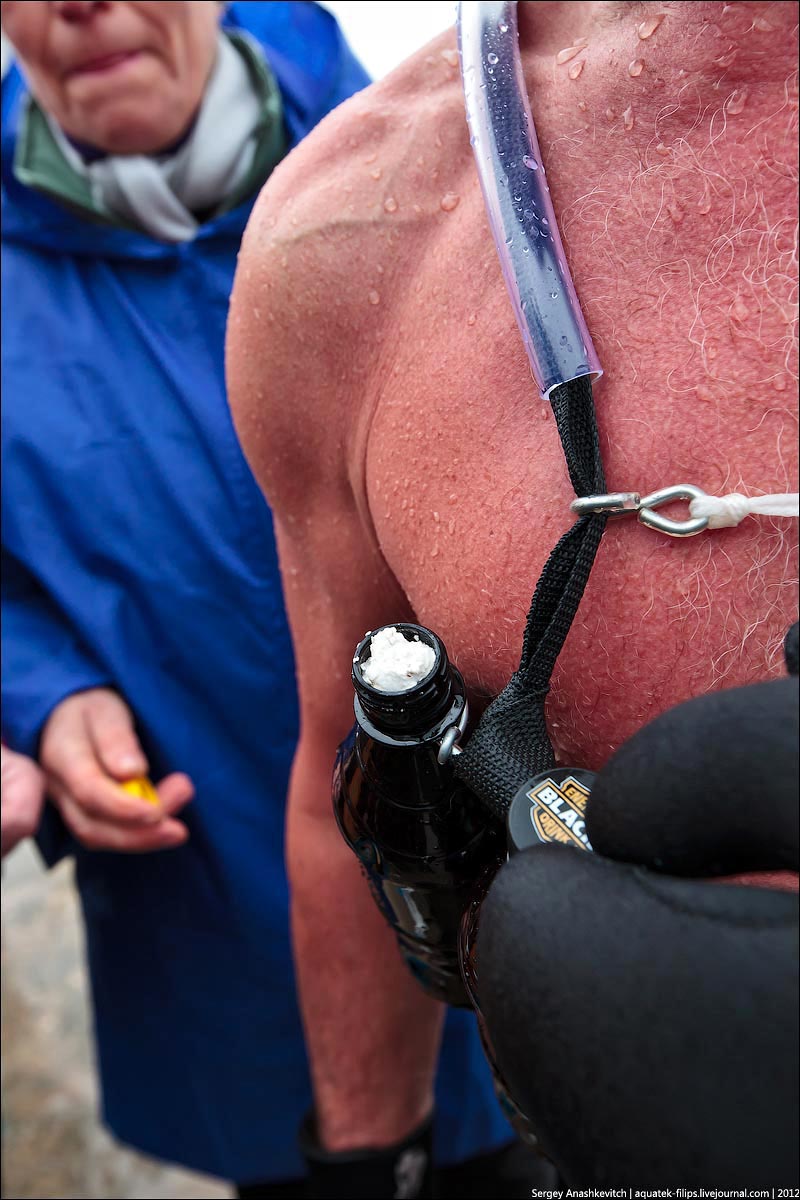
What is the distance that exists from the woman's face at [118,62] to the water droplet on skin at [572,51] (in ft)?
2.70

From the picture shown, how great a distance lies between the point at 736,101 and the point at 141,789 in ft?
3.24

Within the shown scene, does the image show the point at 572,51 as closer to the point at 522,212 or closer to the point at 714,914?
the point at 522,212

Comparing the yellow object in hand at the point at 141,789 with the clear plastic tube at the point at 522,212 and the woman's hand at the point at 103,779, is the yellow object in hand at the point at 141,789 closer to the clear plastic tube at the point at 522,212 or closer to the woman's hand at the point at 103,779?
the woman's hand at the point at 103,779

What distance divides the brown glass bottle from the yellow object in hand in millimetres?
604

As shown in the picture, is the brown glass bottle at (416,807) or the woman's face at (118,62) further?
the woman's face at (118,62)

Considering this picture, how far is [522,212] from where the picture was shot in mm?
515

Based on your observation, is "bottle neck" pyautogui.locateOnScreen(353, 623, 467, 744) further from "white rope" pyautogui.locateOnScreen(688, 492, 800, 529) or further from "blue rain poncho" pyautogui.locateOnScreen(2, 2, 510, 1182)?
"blue rain poncho" pyautogui.locateOnScreen(2, 2, 510, 1182)

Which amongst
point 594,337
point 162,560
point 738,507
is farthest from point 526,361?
point 162,560

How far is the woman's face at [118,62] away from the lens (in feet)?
3.82

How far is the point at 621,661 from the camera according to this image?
1.71 ft

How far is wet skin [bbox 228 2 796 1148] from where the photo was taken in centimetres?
49

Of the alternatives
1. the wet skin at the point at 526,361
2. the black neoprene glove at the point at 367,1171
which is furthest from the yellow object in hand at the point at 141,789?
the wet skin at the point at 526,361

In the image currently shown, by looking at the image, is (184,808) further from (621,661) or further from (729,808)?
(729,808)

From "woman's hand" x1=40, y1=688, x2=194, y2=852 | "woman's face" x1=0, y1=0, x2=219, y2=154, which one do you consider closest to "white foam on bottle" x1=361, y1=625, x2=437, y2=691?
"woman's hand" x1=40, y1=688, x2=194, y2=852
